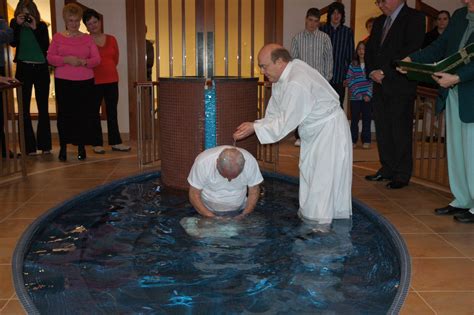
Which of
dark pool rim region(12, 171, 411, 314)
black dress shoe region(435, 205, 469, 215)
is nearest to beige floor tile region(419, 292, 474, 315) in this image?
dark pool rim region(12, 171, 411, 314)

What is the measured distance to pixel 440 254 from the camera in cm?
350

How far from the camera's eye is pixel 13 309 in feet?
8.89

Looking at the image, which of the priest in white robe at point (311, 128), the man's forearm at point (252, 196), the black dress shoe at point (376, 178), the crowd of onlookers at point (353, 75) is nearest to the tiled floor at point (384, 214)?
the black dress shoe at point (376, 178)

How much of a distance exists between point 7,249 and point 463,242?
2.87 metres

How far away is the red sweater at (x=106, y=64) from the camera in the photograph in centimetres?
662

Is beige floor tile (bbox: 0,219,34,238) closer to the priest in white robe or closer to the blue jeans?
the priest in white robe

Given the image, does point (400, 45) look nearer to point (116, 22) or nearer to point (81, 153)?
point (81, 153)

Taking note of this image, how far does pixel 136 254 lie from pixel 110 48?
378 centimetres

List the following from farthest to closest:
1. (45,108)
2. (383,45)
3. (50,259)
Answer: (45,108)
(383,45)
(50,259)

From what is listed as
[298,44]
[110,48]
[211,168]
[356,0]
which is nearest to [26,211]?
[211,168]

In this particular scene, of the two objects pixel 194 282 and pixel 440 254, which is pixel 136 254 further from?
pixel 440 254

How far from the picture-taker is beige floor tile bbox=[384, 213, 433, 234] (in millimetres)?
3975

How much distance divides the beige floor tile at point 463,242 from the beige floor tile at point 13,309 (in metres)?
2.53

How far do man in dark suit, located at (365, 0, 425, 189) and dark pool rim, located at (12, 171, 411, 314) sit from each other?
0.82 meters
